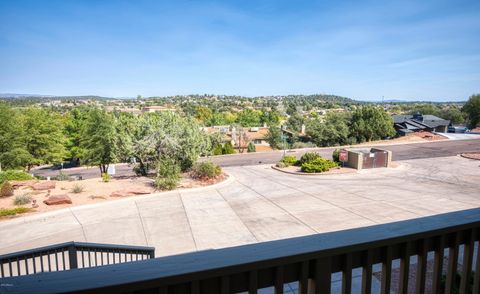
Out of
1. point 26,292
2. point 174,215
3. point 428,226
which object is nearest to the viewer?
point 26,292

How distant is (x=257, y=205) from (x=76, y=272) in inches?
470

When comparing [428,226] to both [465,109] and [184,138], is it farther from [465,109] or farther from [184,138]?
[465,109]

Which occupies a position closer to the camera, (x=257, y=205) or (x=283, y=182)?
(x=257, y=205)

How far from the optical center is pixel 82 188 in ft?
49.1

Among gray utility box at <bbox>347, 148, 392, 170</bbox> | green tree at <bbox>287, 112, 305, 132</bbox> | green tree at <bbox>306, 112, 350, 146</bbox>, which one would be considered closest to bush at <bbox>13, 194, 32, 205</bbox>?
gray utility box at <bbox>347, 148, 392, 170</bbox>

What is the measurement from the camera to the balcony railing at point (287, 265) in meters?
1.28

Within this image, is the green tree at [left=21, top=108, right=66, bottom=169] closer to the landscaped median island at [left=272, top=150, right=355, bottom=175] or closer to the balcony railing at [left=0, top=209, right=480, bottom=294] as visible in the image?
the landscaped median island at [left=272, top=150, right=355, bottom=175]

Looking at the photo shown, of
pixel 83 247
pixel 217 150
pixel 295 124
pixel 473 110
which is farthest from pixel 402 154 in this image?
pixel 473 110

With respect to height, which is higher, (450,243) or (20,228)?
(450,243)

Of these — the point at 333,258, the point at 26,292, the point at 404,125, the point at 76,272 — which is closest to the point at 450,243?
the point at 333,258

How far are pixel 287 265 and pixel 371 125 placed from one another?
4280cm

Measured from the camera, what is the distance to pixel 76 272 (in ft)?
4.33

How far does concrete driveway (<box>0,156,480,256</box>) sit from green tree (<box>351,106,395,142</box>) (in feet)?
75.9

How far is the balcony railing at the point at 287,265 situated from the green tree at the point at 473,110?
67.7m
